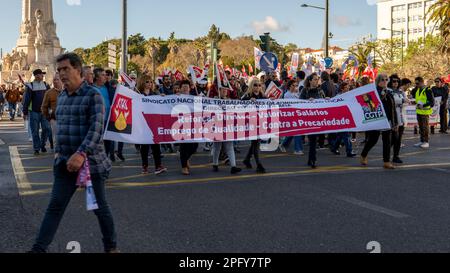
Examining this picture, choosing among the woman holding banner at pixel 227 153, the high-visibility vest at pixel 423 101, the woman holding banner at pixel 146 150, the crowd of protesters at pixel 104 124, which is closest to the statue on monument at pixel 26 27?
the crowd of protesters at pixel 104 124

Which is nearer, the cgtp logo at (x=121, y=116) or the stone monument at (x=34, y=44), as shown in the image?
the cgtp logo at (x=121, y=116)

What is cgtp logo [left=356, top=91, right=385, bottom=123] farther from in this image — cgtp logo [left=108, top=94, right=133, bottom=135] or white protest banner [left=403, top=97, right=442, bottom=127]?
white protest banner [left=403, top=97, right=442, bottom=127]

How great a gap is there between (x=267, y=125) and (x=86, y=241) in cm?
629

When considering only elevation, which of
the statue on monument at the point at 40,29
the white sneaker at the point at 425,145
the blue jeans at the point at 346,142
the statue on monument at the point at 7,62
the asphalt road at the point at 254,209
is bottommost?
the asphalt road at the point at 254,209

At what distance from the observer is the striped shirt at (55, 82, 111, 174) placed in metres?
4.74

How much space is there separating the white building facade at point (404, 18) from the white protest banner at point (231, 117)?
5101 inches

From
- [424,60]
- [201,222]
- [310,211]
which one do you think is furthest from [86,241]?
[424,60]

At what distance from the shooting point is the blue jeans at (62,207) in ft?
15.4

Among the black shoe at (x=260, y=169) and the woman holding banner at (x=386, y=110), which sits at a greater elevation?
the woman holding banner at (x=386, y=110)

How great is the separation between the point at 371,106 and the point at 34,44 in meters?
61.0

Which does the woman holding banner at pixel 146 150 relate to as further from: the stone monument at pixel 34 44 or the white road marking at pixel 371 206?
the stone monument at pixel 34 44

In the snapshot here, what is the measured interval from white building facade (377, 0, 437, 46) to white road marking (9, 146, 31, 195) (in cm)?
13073

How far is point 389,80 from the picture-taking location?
11664mm

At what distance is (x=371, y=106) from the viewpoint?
37.1ft
